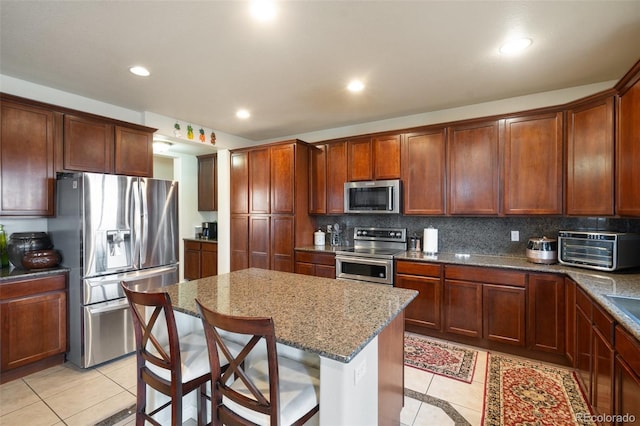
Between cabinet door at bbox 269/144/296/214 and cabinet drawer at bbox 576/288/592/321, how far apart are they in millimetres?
3050

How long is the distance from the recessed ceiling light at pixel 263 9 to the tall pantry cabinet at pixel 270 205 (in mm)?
2152

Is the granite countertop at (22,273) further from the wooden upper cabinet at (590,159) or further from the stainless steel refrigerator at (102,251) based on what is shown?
the wooden upper cabinet at (590,159)

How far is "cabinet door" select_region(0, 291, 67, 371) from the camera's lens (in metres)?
2.43

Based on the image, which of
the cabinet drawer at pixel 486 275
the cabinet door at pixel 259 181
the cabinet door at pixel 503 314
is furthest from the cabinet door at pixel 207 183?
the cabinet door at pixel 503 314

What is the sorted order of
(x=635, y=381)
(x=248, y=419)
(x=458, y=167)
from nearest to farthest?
1. (x=248, y=419)
2. (x=635, y=381)
3. (x=458, y=167)

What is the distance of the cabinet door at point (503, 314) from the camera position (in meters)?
2.80

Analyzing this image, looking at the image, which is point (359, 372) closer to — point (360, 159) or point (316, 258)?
point (316, 258)

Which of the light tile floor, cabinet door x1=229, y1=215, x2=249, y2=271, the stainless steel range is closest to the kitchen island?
the light tile floor

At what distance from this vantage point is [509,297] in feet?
9.32

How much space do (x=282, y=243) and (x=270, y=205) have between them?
1.91ft

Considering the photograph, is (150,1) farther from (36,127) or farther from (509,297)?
(509,297)

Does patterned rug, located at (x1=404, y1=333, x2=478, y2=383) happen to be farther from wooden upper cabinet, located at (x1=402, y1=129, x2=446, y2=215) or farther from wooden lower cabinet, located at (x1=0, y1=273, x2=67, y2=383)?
wooden lower cabinet, located at (x1=0, y1=273, x2=67, y2=383)

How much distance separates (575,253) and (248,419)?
296cm

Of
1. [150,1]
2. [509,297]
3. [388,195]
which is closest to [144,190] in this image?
[150,1]
